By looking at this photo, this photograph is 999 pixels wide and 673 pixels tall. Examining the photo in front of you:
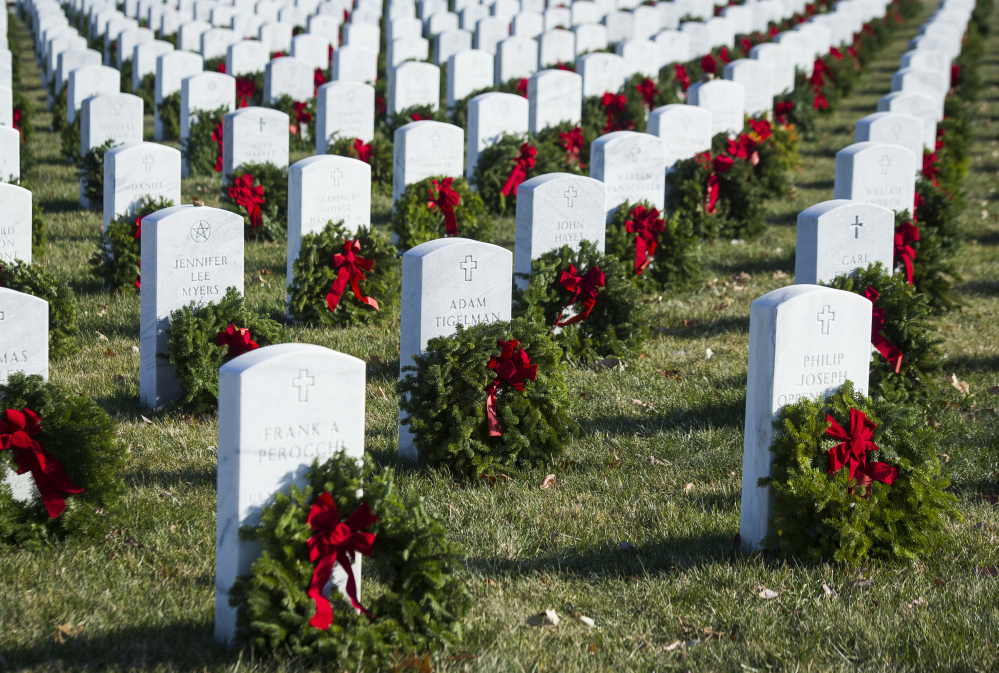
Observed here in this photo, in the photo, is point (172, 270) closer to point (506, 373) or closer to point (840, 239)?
point (506, 373)

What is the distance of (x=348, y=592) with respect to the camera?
3.80 m

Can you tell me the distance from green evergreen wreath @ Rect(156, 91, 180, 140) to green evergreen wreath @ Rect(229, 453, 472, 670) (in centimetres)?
1256

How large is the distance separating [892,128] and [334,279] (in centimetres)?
603

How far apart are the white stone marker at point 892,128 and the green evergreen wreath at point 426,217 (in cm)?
395

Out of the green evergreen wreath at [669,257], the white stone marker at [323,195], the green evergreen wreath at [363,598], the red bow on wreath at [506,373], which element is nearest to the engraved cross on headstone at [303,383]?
the green evergreen wreath at [363,598]

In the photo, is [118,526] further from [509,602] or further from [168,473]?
[509,602]

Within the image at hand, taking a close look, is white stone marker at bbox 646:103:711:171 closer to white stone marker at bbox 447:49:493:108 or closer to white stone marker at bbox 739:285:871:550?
white stone marker at bbox 447:49:493:108

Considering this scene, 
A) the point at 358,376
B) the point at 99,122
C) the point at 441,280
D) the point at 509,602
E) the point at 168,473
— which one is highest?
the point at 99,122

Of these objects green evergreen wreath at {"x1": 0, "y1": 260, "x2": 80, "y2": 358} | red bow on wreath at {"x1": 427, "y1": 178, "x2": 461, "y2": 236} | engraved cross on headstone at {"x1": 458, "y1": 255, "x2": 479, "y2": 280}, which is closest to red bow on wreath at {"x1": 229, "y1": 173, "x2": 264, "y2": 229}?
red bow on wreath at {"x1": 427, "y1": 178, "x2": 461, "y2": 236}

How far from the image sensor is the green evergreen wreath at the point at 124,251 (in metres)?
8.45

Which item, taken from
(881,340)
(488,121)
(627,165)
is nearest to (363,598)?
(881,340)

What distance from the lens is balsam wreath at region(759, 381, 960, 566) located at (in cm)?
454

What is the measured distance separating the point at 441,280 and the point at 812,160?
1126 centimetres

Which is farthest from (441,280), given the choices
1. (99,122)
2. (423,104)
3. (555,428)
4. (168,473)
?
(423,104)
